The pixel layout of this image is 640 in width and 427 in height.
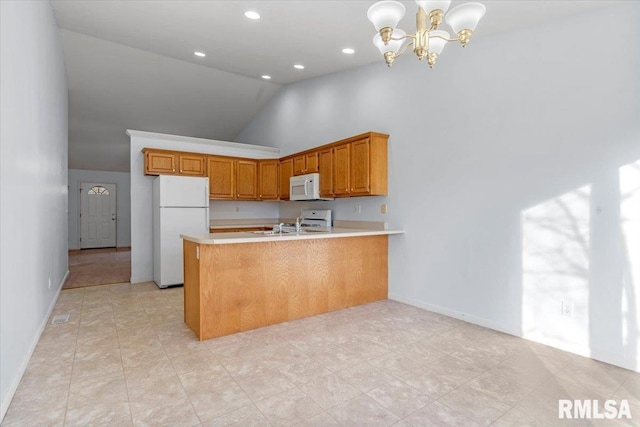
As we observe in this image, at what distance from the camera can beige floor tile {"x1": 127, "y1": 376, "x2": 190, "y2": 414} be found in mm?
1951

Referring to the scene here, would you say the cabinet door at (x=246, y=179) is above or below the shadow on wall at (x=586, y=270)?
above

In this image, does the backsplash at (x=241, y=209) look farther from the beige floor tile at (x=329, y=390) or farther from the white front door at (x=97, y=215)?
the white front door at (x=97, y=215)

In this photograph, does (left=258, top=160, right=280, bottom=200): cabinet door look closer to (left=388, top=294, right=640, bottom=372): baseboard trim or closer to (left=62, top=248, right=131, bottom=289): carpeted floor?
(left=62, top=248, right=131, bottom=289): carpeted floor

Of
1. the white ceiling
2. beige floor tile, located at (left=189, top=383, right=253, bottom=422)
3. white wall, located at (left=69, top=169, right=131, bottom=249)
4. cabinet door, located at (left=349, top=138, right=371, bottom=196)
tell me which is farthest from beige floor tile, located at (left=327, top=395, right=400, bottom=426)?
white wall, located at (left=69, top=169, right=131, bottom=249)

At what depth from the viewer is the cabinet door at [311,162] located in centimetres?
501

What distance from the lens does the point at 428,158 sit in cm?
382

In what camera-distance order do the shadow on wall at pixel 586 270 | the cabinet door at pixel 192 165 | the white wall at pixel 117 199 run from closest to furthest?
1. the shadow on wall at pixel 586 270
2. the cabinet door at pixel 192 165
3. the white wall at pixel 117 199

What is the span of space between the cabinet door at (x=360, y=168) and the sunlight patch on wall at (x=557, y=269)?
1.78 meters

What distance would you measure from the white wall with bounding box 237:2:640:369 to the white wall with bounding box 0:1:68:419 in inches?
143

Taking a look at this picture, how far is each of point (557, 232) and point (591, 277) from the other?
425mm

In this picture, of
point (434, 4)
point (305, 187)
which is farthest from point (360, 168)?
point (434, 4)

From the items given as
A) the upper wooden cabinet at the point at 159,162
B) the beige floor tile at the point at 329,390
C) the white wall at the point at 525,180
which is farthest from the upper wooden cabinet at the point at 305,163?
the beige floor tile at the point at 329,390

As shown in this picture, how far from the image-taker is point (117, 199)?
1027cm

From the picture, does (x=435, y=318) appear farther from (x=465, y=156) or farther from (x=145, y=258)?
(x=145, y=258)
